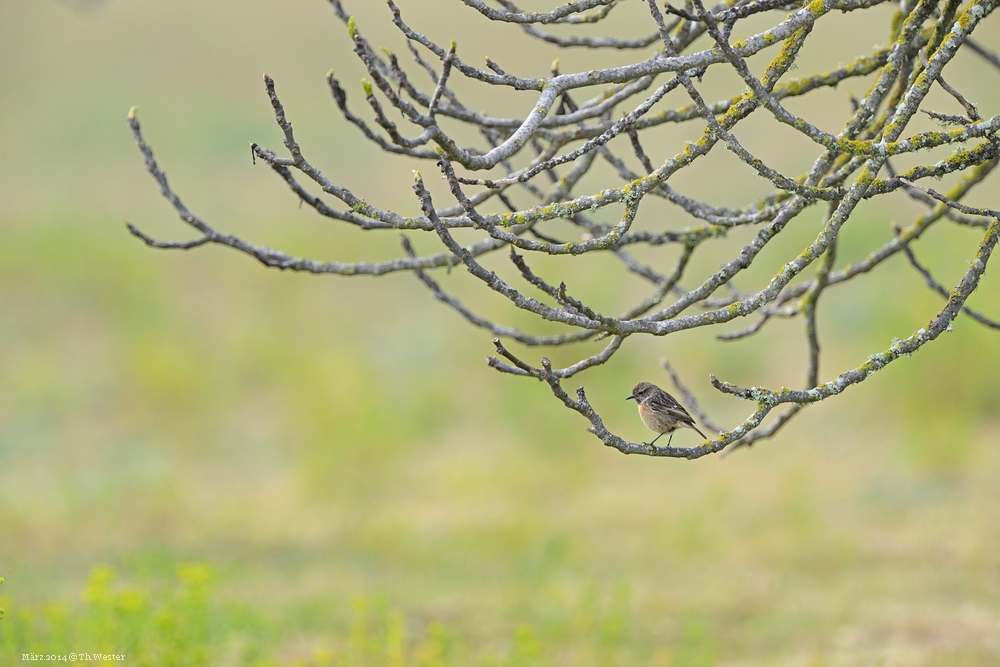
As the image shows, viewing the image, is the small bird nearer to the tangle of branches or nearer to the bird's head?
the bird's head

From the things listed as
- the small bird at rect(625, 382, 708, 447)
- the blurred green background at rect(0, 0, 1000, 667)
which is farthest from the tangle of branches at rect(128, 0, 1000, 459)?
the blurred green background at rect(0, 0, 1000, 667)

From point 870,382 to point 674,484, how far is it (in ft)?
14.4

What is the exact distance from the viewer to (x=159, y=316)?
20391 mm

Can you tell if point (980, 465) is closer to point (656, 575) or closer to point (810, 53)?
point (656, 575)

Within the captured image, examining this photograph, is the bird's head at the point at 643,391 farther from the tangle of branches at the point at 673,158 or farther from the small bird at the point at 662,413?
the tangle of branches at the point at 673,158

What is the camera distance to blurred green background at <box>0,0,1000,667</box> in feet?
28.4

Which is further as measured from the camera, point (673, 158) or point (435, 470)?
point (435, 470)

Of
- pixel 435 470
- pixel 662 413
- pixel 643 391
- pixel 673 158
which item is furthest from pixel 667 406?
pixel 435 470

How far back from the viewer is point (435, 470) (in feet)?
47.9

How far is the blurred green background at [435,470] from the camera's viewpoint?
865 centimetres

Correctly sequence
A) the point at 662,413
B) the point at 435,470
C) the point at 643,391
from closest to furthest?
1. the point at 662,413
2. the point at 643,391
3. the point at 435,470

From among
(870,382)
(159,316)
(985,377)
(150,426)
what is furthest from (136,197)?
(985,377)

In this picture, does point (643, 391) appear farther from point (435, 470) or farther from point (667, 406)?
point (435, 470)

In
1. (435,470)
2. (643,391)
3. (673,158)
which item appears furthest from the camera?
(435,470)
